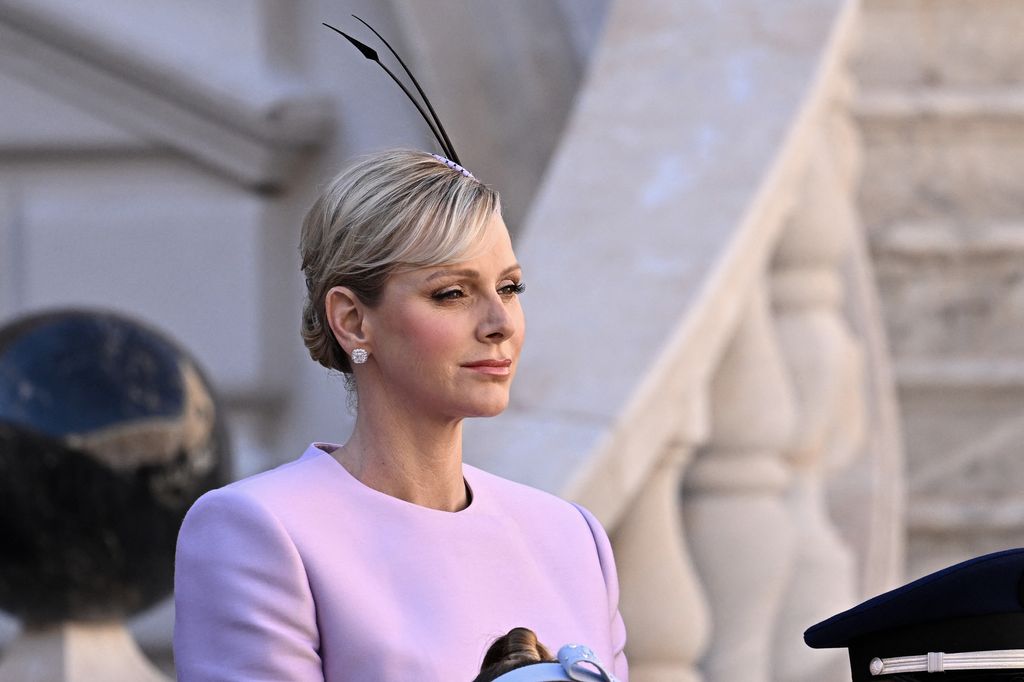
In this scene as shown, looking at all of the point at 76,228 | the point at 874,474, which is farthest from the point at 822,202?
the point at 76,228

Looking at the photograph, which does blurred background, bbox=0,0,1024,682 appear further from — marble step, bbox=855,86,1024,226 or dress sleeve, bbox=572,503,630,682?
dress sleeve, bbox=572,503,630,682

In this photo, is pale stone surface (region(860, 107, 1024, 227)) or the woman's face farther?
pale stone surface (region(860, 107, 1024, 227))

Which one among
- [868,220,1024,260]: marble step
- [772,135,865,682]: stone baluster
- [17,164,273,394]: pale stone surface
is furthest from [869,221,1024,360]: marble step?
[17,164,273,394]: pale stone surface

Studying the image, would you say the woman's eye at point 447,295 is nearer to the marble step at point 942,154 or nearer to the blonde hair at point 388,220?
the blonde hair at point 388,220

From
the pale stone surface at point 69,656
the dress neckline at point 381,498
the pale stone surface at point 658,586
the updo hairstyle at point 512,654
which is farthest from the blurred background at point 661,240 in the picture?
the updo hairstyle at point 512,654

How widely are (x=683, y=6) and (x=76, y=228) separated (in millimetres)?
1971

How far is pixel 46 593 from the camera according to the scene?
8.37 feet

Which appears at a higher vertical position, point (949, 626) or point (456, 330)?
point (456, 330)

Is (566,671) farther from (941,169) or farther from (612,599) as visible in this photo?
(941,169)

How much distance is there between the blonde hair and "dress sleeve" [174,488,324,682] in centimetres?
18

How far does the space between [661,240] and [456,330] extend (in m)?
1.31

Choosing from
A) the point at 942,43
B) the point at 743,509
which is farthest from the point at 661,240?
the point at 942,43

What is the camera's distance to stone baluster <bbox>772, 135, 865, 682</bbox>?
308cm

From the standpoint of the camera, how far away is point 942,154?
411cm
